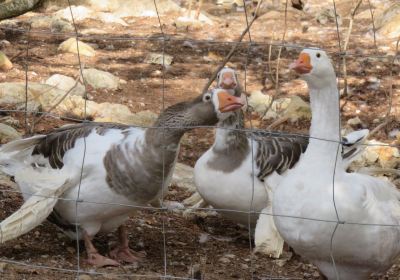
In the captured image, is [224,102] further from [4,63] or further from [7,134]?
[4,63]

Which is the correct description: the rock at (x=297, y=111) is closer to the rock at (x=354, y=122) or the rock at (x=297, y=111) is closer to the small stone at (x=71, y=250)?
the rock at (x=354, y=122)

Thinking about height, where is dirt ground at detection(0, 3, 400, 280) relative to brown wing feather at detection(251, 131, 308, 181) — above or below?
below

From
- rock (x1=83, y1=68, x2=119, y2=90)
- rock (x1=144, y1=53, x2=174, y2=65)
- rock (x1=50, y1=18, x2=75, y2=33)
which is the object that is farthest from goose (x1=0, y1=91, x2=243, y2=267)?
rock (x1=50, y1=18, x2=75, y2=33)

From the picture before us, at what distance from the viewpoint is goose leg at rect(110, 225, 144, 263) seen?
458 centimetres

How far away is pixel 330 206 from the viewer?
3594mm

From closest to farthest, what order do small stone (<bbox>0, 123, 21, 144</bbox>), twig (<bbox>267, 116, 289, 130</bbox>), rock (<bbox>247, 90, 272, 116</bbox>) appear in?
small stone (<bbox>0, 123, 21, 144</bbox>), twig (<bbox>267, 116, 289, 130</bbox>), rock (<bbox>247, 90, 272, 116</bbox>)

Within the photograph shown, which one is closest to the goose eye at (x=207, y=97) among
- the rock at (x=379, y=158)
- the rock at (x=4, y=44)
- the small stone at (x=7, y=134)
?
the small stone at (x=7, y=134)

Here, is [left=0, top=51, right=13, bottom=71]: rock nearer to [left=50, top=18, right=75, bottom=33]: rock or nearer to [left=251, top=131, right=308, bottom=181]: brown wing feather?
[left=50, top=18, right=75, bottom=33]: rock

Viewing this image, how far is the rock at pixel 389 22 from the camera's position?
35.8 ft

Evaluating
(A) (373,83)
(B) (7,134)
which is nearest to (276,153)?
(B) (7,134)

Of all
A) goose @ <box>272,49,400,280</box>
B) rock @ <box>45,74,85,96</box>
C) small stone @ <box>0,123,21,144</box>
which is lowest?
rock @ <box>45,74,85,96</box>

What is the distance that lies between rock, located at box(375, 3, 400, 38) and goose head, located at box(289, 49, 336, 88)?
7363 millimetres

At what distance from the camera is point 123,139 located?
4387 mm

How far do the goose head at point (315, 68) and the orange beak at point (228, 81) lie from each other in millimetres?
1068
